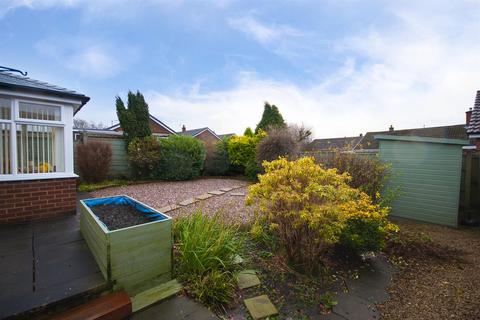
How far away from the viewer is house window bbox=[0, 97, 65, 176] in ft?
13.0

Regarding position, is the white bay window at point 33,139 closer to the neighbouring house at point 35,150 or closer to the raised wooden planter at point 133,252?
the neighbouring house at point 35,150

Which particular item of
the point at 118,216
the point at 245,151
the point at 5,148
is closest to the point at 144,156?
the point at 245,151

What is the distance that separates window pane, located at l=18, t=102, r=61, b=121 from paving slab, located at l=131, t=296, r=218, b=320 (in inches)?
166

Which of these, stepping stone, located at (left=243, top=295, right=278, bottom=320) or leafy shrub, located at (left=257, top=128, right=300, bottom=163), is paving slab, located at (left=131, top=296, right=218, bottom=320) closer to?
stepping stone, located at (left=243, top=295, right=278, bottom=320)

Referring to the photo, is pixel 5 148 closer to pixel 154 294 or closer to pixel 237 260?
pixel 154 294

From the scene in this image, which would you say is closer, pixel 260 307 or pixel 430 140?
pixel 260 307

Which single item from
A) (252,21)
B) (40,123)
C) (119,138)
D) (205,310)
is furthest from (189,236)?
(119,138)

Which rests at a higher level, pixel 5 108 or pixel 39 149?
pixel 5 108

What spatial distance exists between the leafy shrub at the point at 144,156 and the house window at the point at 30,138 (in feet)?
15.4

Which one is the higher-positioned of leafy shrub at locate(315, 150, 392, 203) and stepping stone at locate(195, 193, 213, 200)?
leafy shrub at locate(315, 150, 392, 203)

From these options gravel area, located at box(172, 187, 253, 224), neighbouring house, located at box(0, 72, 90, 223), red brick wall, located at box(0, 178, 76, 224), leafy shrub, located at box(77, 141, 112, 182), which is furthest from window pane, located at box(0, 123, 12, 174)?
leafy shrub, located at box(77, 141, 112, 182)

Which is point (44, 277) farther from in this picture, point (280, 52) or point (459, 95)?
point (459, 95)

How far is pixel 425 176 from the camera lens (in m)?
5.96

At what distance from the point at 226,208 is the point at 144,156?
5303 millimetres
